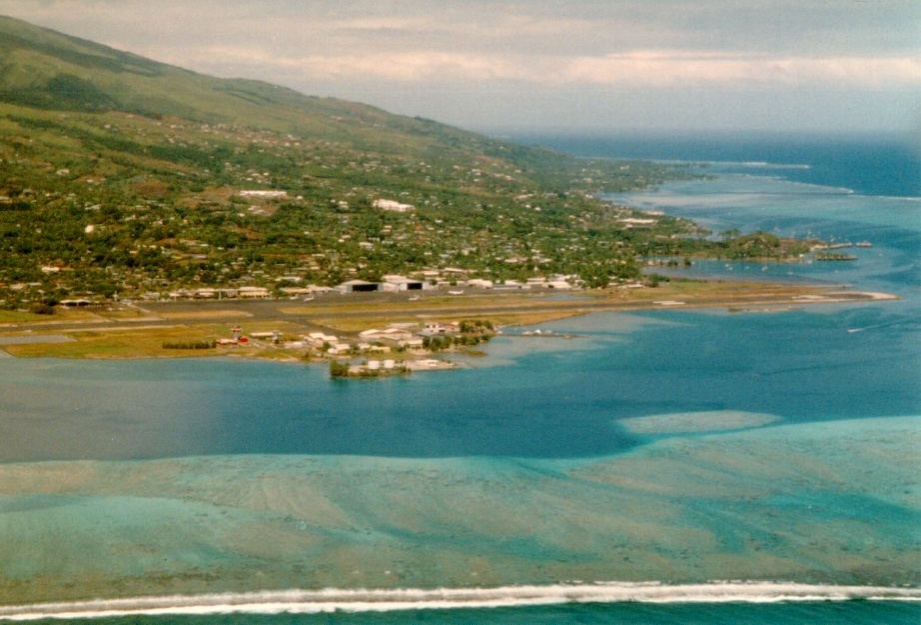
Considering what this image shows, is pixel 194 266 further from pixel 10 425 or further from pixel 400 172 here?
pixel 400 172

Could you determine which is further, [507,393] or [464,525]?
[507,393]

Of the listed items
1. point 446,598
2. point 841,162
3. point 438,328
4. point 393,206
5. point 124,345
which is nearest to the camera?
point 446,598

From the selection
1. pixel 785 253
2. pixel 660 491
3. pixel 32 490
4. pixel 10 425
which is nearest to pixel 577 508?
pixel 660 491

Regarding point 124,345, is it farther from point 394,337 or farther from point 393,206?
point 393,206

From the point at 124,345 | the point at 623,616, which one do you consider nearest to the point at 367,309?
the point at 124,345

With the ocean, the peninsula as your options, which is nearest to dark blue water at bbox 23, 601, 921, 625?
the ocean
